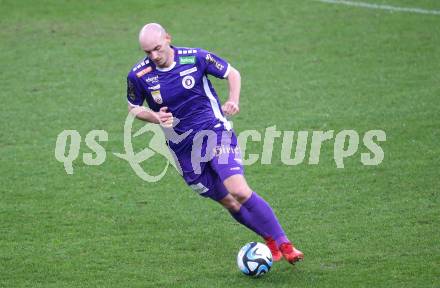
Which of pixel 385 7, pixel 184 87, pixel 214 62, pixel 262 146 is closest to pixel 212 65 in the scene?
pixel 214 62

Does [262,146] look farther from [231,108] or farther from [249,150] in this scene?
[231,108]

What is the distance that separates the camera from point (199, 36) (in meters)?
17.9

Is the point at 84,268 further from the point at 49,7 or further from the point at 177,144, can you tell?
the point at 49,7

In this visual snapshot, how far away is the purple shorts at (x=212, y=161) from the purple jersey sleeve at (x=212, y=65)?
1.99 feet

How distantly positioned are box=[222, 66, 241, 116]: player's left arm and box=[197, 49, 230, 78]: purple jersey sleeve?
65 mm

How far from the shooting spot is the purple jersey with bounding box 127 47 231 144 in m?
8.81

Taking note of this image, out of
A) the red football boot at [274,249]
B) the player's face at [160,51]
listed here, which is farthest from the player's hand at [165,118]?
the red football boot at [274,249]

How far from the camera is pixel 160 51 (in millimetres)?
8594

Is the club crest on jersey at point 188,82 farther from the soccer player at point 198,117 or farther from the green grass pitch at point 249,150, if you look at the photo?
the green grass pitch at point 249,150

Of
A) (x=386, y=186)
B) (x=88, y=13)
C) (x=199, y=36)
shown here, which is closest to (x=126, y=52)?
(x=199, y=36)

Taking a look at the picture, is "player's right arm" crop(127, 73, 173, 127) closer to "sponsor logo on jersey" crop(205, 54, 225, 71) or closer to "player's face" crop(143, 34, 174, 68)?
"player's face" crop(143, 34, 174, 68)

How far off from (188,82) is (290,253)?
2055 mm

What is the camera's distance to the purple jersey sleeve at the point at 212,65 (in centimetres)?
889

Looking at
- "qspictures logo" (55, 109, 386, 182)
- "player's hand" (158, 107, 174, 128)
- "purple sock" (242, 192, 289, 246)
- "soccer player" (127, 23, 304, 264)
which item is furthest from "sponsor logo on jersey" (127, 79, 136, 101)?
"qspictures logo" (55, 109, 386, 182)
